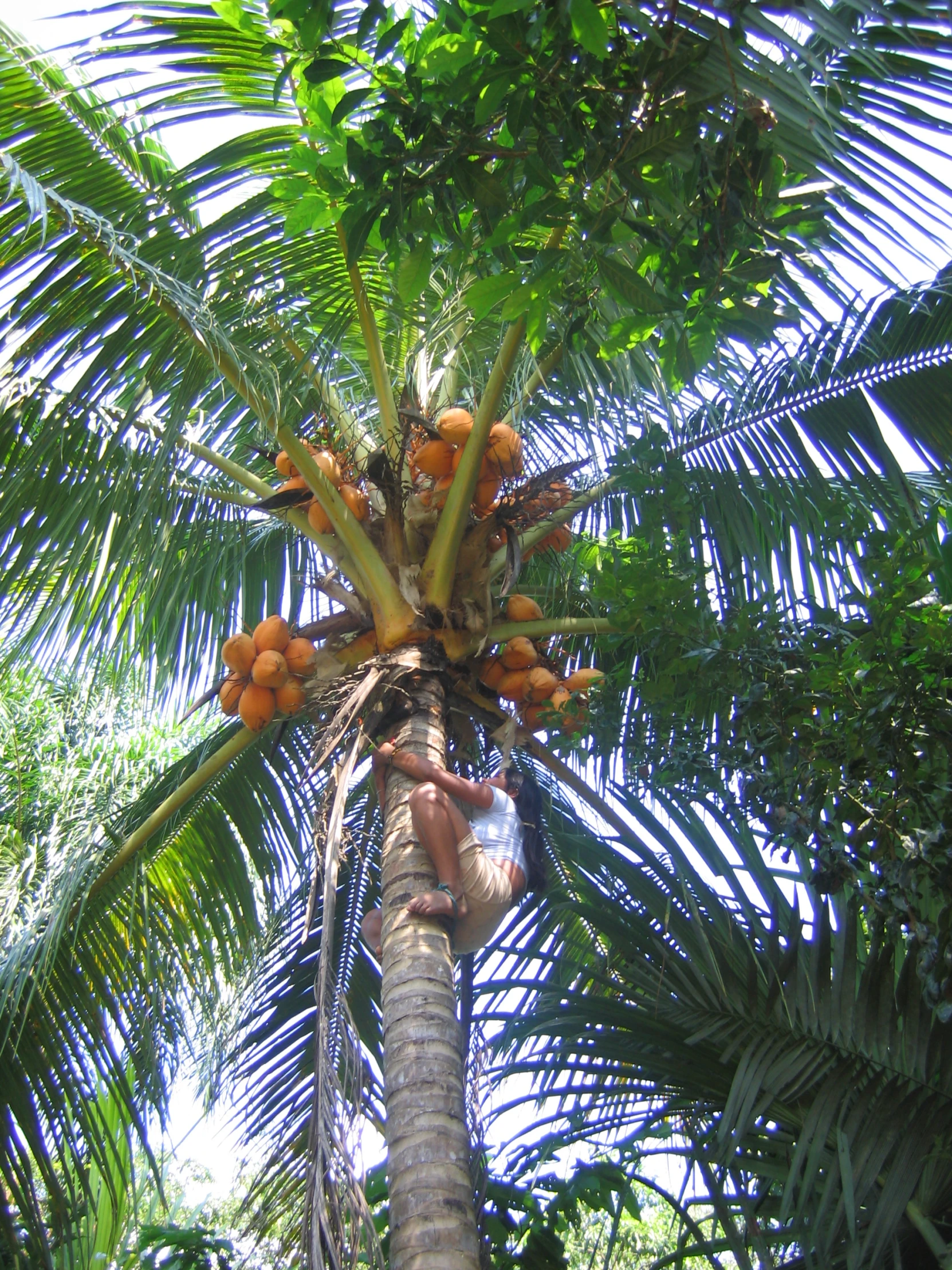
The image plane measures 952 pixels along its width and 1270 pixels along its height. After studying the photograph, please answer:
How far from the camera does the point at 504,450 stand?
3518 millimetres

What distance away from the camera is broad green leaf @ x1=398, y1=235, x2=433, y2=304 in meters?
2.75

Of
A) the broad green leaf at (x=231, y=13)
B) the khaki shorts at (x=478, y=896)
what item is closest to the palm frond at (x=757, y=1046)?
the khaki shorts at (x=478, y=896)

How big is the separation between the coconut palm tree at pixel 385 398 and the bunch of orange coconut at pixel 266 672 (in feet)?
0.17

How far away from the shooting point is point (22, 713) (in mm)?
8211

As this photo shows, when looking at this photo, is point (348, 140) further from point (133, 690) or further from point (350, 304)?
point (133, 690)

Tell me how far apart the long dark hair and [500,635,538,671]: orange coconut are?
1.06ft

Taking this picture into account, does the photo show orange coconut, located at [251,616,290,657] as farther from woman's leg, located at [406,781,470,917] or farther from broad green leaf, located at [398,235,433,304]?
broad green leaf, located at [398,235,433,304]

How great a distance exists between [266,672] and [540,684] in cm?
83

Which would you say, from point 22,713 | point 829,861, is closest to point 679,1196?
point 829,861

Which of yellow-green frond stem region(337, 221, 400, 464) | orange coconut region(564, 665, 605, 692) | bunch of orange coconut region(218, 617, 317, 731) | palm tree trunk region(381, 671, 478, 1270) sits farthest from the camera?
yellow-green frond stem region(337, 221, 400, 464)

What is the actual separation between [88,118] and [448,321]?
1320 mm

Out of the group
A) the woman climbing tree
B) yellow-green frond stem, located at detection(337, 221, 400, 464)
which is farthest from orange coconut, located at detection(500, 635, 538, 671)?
yellow-green frond stem, located at detection(337, 221, 400, 464)

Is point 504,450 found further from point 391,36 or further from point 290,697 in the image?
point 391,36

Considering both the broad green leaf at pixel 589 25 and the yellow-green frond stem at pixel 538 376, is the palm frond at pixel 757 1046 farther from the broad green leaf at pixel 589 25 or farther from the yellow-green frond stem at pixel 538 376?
the broad green leaf at pixel 589 25
